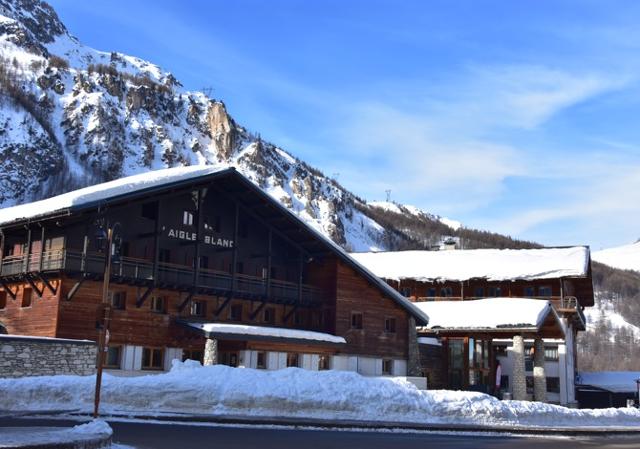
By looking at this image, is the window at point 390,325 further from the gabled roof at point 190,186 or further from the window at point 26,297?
the window at point 26,297

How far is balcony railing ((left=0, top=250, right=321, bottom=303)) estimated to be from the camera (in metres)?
37.8

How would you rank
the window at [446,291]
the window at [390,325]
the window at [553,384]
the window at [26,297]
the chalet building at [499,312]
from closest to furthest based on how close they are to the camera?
the window at [26,297] < the chalet building at [499,312] < the window at [390,325] < the window at [553,384] < the window at [446,291]

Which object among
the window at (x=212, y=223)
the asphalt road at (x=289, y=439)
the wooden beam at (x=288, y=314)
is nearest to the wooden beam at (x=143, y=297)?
the window at (x=212, y=223)

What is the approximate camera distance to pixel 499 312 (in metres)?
51.1

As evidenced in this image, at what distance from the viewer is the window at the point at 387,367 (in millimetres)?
52078

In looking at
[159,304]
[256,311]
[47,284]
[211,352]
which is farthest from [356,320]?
[47,284]

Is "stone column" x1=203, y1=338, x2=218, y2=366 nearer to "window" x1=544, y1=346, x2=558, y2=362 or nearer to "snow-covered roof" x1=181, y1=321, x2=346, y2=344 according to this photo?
"snow-covered roof" x1=181, y1=321, x2=346, y2=344

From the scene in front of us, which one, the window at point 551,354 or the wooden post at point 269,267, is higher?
the wooden post at point 269,267

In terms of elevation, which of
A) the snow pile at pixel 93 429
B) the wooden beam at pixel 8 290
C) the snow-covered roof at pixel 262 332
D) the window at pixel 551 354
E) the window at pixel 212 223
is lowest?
the snow pile at pixel 93 429

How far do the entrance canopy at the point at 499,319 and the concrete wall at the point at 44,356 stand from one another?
2583 centimetres

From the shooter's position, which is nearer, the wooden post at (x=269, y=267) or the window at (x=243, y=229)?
the wooden post at (x=269, y=267)

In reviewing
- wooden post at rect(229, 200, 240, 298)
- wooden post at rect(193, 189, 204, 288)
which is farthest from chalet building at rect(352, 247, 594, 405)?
wooden post at rect(193, 189, 204, 288)

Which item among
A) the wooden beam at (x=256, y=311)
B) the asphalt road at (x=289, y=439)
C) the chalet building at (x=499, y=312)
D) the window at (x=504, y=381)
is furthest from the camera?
the window at (x=504, y=381)

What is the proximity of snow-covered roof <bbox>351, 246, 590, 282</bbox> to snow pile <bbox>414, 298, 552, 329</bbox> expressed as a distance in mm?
9814
